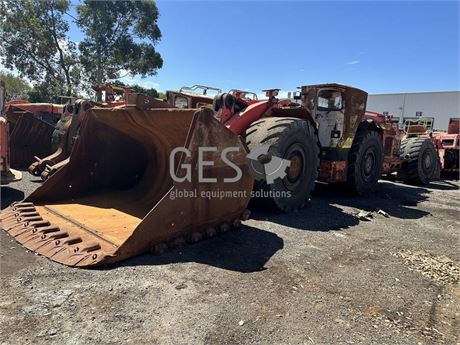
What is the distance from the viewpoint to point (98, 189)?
5270 mm

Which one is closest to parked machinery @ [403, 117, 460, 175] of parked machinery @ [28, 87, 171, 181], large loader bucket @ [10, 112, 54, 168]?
parked machinery @ [28, 87, 171, 181]

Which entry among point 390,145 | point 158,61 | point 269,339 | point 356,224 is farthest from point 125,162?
point 158,61

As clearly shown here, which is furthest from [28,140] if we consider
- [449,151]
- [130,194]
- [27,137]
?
[449,151]

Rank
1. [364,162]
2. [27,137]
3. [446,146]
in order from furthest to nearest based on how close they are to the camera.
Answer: [446,146]
[27,137]
[364,162]

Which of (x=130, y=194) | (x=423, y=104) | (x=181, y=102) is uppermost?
(x=423, y=104)

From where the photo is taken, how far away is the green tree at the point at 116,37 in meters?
21.5

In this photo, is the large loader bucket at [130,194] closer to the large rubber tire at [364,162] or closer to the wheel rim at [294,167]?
the wheel rim at [294,167]

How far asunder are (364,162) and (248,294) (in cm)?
539

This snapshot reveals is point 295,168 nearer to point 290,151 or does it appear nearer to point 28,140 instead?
point 290,151

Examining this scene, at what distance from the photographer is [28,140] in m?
9.31

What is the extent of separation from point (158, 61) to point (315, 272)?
2163 centimetres

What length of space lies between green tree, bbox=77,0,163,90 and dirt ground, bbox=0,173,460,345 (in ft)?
67.2

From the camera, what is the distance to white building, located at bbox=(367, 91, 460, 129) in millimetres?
33531

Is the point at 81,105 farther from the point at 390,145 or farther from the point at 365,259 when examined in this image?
the point at 390,145
